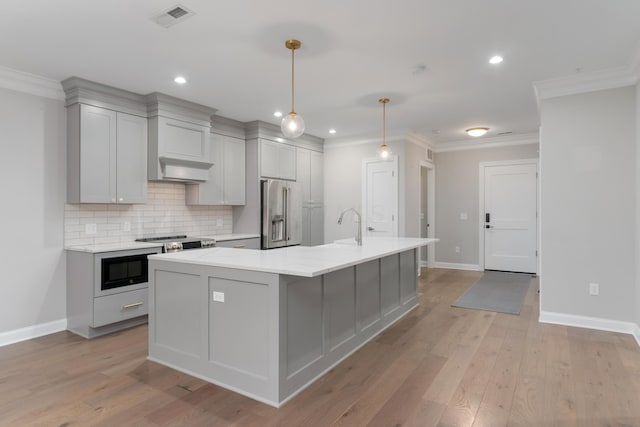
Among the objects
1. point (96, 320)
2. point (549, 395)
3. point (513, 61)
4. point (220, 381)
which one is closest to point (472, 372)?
point (549, 395)

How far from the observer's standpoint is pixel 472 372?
9.21 ft

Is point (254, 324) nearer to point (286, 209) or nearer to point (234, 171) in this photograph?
point (234, 171)

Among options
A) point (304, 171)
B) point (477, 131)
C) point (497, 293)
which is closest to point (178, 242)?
point (304, 171)

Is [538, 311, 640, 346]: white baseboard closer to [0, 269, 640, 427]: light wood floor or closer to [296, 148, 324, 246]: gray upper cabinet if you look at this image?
[0, 269, 640, 427]: light wood floor

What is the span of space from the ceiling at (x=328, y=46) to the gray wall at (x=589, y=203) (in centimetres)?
47

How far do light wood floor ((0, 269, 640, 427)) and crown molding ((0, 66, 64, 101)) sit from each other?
7.91ft

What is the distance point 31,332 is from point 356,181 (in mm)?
4944

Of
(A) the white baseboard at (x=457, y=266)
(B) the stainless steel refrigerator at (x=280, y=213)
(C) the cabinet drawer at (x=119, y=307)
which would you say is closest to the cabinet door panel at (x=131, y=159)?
(C) the cabinet drawer at (x=119, y=307)

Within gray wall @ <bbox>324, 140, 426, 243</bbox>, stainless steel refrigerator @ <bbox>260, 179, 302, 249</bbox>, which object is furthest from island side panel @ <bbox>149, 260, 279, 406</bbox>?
gray wall @ <bbox>324, 140, 426, 243</bbox>

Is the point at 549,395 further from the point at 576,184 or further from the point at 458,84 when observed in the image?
the point at 458,84

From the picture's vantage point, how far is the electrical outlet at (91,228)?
404 cm

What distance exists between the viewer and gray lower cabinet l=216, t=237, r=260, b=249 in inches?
193

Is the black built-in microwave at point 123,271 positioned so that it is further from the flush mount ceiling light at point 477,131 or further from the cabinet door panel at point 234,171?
the flush mount ceiling light at point 477,131

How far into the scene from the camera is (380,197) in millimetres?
6469
